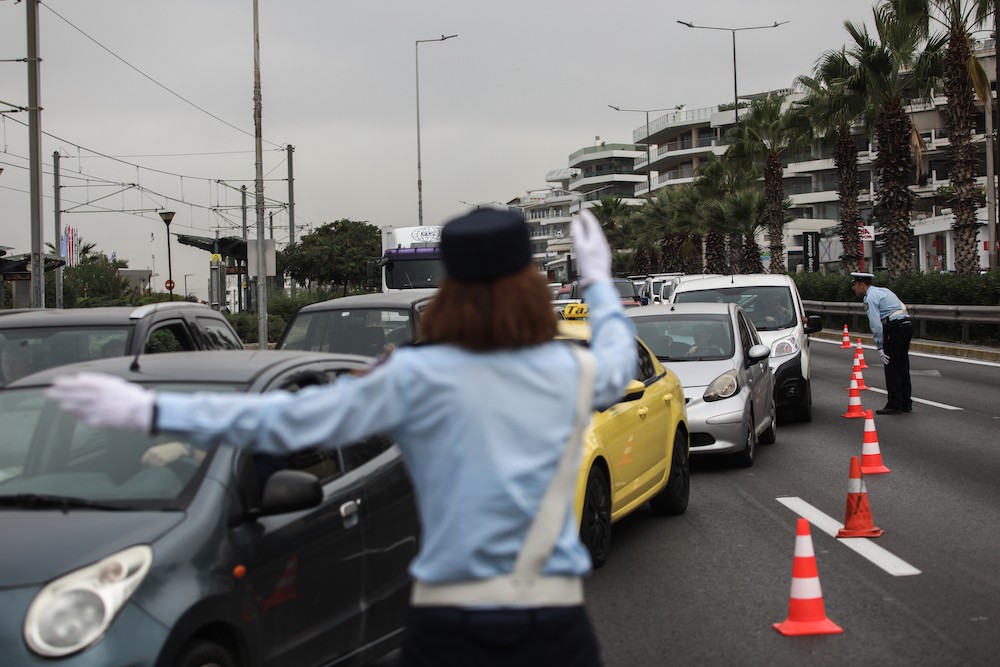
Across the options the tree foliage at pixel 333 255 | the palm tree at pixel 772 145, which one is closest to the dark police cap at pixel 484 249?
the palm tree at pixel 772 145

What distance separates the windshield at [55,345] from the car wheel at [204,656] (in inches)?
185

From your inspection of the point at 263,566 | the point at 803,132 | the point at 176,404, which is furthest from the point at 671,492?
the point at 803,132

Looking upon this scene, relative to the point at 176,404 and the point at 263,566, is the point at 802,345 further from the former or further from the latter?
the point at 176,404

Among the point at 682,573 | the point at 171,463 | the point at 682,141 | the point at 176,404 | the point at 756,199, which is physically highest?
the point at 682,141

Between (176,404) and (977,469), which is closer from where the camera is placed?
(176,404)

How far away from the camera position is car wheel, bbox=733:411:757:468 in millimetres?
11719

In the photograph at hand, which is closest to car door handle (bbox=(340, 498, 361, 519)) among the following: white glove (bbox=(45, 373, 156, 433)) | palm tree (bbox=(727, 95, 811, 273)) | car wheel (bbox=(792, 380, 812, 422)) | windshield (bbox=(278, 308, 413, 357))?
white glove (bbox=(45, 373, 156, 433))

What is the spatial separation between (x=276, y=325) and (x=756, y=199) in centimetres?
2686

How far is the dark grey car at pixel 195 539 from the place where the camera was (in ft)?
12.1

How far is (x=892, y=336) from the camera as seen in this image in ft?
49.2

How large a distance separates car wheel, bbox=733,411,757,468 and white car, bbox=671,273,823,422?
2.72 metres

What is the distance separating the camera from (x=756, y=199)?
56.9 metres

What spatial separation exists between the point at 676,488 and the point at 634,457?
3.93 ft

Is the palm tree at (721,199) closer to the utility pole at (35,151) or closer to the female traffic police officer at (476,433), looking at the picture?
the utility pole at (35,151)
